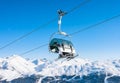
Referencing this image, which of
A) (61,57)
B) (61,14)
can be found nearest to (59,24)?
(61,14)

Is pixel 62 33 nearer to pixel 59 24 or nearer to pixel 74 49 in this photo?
pixel 59 24

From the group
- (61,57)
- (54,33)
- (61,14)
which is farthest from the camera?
(61,57)

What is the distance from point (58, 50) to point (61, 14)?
5241 millimetres

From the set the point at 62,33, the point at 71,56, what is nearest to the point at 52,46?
the point at 71,56

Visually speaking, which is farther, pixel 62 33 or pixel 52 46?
pixel 52 46

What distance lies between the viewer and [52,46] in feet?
84.5

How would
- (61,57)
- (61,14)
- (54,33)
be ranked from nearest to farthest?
1. (61,14)
2. (54,33)
3. (61,57)

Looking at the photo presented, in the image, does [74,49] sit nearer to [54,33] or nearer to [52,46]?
[52,46]

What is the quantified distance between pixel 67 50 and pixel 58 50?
0.86m

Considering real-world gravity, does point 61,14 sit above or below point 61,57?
above

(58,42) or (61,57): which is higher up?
(58,42)

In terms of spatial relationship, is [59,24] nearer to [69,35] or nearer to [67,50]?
[69,35]

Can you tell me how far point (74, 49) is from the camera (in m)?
25.8

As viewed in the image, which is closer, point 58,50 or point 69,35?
point 69,35
